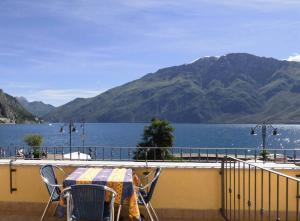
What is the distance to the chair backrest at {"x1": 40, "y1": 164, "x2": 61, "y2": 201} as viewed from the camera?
5108 mm

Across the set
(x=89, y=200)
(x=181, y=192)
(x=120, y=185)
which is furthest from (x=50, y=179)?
A: (x=181, y=192)

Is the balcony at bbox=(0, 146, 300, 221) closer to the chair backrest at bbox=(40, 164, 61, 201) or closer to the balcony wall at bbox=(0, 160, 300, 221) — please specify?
the balcony wall at bbox=(0, 160, 300, 221)

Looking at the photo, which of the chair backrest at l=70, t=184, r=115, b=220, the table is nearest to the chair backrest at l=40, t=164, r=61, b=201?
the table

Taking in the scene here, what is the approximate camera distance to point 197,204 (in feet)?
19.3

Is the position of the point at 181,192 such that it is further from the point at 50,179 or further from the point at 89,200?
the point at 89,200

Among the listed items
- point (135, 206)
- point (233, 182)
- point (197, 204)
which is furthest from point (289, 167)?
point (135, 206)

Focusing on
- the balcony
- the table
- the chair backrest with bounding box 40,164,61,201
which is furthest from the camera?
the balcony

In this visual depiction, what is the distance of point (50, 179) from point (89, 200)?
1481 millimetres

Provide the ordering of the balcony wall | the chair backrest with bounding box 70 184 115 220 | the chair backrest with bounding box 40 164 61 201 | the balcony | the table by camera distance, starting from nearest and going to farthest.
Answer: the chair backrest with bounding box 70 184 115 220 < the table < the chair backrest with bounding box 40 164 61 201 < the balcony < the balcony wall

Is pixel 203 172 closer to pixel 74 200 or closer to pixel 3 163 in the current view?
pixel 74 200

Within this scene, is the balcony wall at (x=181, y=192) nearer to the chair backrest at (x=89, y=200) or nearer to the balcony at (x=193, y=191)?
the balcony at (x=193, y=191)

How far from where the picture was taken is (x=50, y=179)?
5523 mm

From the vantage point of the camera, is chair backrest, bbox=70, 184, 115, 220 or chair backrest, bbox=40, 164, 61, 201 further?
chair backrest, bbox=40, 164, 61, 201

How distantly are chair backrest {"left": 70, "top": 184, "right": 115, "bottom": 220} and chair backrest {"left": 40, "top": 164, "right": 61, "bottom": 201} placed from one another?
920mm
